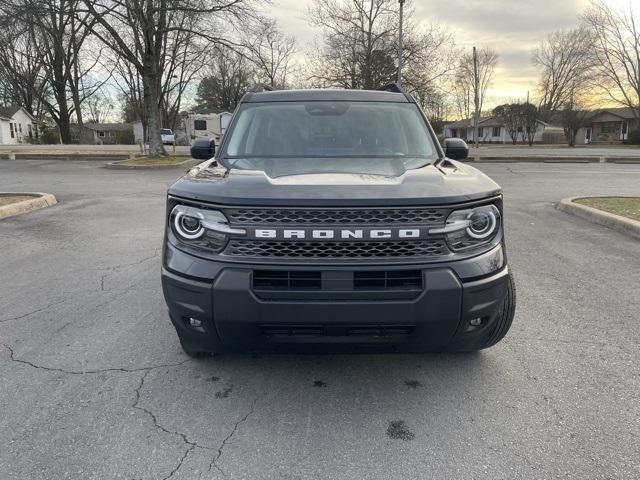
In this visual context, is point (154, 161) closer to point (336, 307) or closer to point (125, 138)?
point (336, 307)

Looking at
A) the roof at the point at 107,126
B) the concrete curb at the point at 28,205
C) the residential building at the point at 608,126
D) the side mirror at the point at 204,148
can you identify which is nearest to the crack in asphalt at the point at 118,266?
the side mirror at the point at 204,148

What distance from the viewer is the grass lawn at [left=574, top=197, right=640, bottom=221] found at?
7.89 m

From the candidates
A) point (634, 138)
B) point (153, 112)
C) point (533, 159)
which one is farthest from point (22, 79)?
point (634, 138)

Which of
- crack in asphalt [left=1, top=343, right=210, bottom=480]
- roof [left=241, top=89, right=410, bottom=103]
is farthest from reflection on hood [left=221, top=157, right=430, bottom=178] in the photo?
crack in asphalt [left=1, top=343, right=210, bottom=480]

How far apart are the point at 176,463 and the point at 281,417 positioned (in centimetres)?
60

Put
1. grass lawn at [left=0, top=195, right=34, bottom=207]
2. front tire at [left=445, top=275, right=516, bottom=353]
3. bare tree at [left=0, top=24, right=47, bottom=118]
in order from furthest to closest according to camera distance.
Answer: bare tree at [left=0, top=24, right=47, bottom=118], grass lawn at [left=0, top=195, right=34, bottom=207], front tire at [left=445, top=275, right=516, bottom=353]

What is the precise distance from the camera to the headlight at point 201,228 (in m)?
2.44

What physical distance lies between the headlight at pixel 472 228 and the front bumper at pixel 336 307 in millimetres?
88

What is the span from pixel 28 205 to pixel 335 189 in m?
8.60

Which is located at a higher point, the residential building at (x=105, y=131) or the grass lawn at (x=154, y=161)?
the residential building at (x=105, y=131)

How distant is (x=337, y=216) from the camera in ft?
7.82

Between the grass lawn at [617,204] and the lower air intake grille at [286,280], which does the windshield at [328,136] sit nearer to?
the lower air intake grille at [286,280]

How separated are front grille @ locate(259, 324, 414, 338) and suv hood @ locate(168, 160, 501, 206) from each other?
0.63 metres

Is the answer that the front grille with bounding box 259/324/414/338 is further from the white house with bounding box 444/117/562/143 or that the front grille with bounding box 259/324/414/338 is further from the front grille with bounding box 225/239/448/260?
the white house with bounding box 444/117/562/143
